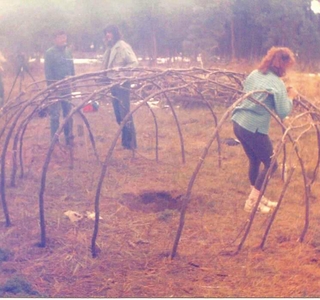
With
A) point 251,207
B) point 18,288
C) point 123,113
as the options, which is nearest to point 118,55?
point 123,113

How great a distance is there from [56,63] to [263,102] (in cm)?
390

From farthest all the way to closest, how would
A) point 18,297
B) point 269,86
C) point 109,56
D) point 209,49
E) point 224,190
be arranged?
point 209,49, point 109,56, point 224,190, point 269,86, point 18,297

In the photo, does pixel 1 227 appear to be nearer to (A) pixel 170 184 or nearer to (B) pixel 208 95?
(A) pixel 170 184

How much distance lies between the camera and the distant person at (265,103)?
193 inches

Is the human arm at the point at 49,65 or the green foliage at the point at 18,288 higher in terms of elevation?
the human arm at the point at 49,65

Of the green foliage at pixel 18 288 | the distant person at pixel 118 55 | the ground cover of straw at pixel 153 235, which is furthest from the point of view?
the distant person at pixel 118 55

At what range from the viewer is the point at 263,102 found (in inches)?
195

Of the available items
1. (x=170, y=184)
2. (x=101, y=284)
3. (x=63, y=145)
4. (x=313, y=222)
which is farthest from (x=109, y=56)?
(x=101, y=284)

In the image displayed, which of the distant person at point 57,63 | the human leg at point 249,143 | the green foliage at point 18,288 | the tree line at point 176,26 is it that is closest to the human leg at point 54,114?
the distant person at point 57,63

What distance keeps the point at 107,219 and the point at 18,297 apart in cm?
186

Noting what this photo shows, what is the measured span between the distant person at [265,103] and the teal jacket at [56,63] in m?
3.48

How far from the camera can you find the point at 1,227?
17.0 feet

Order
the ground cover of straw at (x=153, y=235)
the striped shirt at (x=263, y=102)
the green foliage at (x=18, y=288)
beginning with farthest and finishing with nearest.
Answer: the striped shirt at (x=263, y=102) → the ground cover of straw at (x=153, y=235) → the green foliage at (x=18, y=288)

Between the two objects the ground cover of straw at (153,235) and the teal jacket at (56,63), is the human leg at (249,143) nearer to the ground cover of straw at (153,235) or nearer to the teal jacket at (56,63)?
the ground cover of straw at (153,235)
